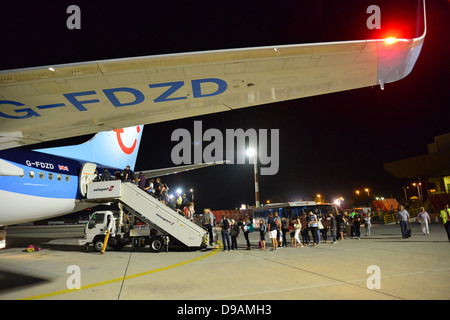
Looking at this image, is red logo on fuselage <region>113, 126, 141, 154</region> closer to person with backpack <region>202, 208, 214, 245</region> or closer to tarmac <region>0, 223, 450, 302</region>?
person with backpack <region>202, 208, 214, 245</region>

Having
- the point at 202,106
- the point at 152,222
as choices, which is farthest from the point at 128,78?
the point at 152,222

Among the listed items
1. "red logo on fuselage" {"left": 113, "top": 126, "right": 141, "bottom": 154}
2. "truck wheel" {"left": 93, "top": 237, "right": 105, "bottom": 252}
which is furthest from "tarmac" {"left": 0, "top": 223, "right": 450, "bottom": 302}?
"red logo on fuselage" {"left": 113, "top": 126, "right": 141, "bottom": 154}

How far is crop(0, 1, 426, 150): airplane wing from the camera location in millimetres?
3893

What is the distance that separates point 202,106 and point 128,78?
5.06 ft

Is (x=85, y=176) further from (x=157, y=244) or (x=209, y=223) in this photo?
(x=209, y=223)

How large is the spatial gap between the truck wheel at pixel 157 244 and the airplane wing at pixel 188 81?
8.14m

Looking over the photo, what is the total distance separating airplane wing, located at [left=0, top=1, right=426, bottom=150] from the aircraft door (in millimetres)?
9801

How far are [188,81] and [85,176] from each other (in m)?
12.8

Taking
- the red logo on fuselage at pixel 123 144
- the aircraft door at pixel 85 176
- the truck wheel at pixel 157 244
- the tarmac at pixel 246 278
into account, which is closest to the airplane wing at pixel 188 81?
the tarmac at pixel 246 278

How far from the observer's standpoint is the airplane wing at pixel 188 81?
3893mm

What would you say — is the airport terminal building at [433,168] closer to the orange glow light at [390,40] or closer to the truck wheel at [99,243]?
the truck wheel at [99,243]

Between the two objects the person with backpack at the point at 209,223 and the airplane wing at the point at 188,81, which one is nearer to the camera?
the airplane wing at the point at 188,81

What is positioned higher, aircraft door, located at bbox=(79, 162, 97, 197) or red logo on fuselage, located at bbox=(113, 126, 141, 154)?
red logo on fuselage, located at bbox=(113, 126, 141, 154)

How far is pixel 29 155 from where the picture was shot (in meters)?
12.3
